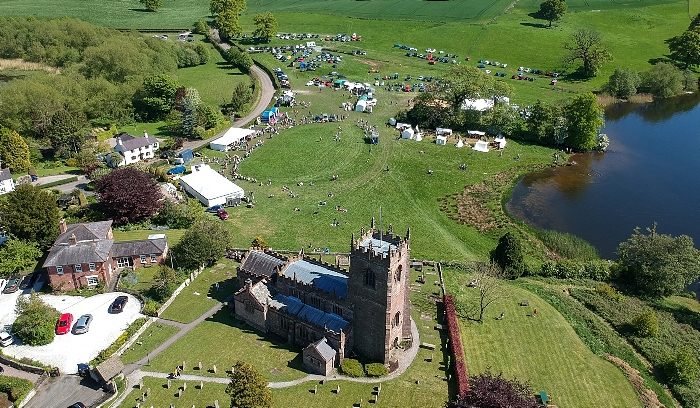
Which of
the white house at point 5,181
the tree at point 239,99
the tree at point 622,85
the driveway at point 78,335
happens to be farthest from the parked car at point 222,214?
the tree at point 622,85

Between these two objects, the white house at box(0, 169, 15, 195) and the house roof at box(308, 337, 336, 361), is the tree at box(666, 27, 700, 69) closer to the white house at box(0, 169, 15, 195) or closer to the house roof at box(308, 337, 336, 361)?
the house roof at box(308, 337, 336, 361)

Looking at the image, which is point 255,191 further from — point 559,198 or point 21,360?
point 559,198

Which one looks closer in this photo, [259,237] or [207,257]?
[207,257]

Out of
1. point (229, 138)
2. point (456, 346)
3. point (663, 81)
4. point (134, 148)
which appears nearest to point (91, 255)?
point (134, 148)

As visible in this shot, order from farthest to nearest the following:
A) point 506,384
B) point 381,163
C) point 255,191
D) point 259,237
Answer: point 381,163, point 255,191, point 259,237, point 506,384

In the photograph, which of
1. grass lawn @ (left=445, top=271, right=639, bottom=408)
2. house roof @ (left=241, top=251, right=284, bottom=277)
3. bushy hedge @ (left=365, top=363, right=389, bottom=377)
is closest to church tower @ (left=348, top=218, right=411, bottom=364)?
bushy hedge @ (left=365, top=363, right=389, bottom=377)

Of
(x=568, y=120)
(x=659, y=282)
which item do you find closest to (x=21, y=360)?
(x=659, y=282)

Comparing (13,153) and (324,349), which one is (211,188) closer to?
(13,153)
